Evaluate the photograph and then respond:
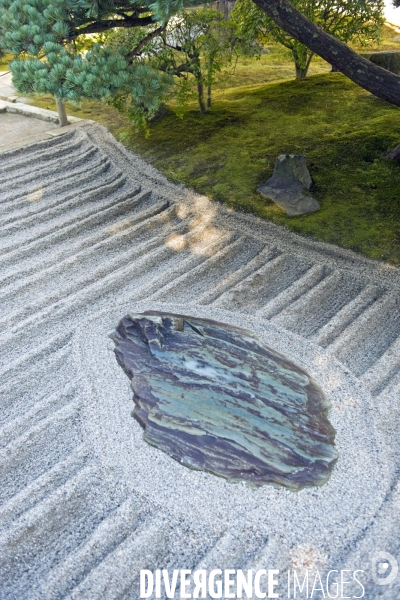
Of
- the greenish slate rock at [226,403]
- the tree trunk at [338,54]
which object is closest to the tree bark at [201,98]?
the tree trunk at [338,54]

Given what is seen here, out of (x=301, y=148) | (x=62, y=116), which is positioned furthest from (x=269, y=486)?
(x=62, y=116)

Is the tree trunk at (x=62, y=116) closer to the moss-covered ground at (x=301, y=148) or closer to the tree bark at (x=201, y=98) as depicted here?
the moss-covered ground at (x=301, y=148)

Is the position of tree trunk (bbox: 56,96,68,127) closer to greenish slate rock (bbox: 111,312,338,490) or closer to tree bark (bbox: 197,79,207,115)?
tree bark (bbox: 197,79,207,115)

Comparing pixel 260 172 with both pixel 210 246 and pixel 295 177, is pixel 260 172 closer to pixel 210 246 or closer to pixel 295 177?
pixel 295 177

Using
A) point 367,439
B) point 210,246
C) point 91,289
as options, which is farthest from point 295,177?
point 367,439

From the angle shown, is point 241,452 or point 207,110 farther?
point 207,110

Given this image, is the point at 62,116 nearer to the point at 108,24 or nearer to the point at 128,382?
the point at 108,24

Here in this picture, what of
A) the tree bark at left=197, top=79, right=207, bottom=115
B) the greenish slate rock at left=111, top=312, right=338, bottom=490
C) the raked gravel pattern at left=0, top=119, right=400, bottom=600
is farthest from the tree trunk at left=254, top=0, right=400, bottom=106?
the tree bark at left=197, top=79, right=207, bottom=115
